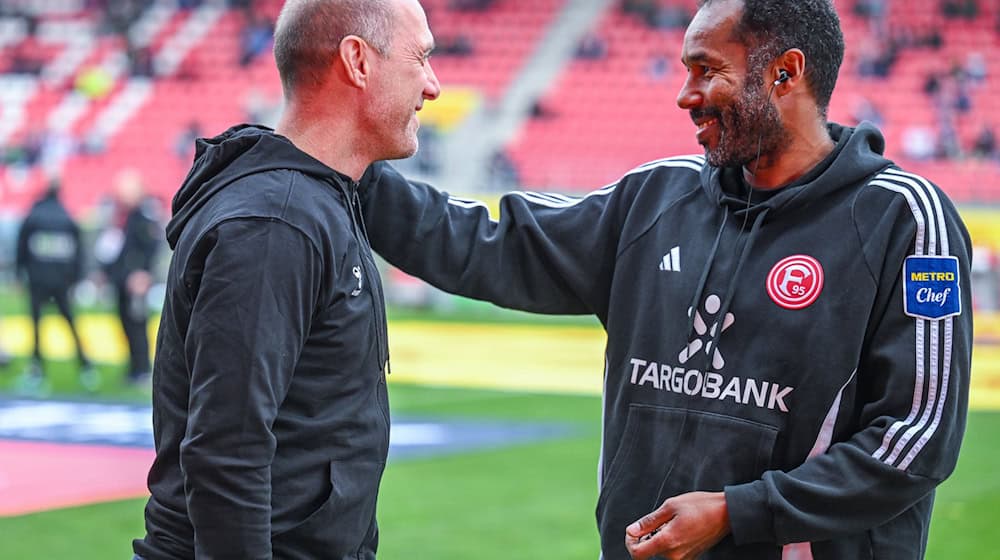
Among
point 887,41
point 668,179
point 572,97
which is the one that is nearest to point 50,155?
point 572,97

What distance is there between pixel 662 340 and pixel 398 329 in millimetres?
14584

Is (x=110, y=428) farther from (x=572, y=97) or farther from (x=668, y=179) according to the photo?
(x=572, y=97)

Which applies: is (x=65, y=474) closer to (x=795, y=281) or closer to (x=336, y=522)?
(x=336, y=522)

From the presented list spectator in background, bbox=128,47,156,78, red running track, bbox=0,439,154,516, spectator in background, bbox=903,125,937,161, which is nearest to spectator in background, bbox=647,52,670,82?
spectator in background, bbox=903,125,937,161

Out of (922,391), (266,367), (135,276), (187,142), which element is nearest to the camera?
(266,367)

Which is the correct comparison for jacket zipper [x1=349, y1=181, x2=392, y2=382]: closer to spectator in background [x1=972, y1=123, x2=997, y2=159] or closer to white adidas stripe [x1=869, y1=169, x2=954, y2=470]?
white adidas stripe [x1=869, y1=169, x2=954, y2=470]

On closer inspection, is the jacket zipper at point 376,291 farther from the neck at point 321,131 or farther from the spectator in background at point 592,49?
Answer: the spectator in background at point 592,49

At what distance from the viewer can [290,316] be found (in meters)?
2.33

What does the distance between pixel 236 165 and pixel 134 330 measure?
10.2 metres

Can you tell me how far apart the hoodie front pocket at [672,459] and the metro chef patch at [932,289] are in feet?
1.32

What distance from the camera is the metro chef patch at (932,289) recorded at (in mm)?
2582

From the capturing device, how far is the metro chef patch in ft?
8.47

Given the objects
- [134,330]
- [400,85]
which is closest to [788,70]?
[400,85]

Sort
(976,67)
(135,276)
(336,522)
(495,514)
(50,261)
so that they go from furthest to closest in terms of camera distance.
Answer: (976,67)
(50,261)
(135,276)
(495,514)
(336,522)
